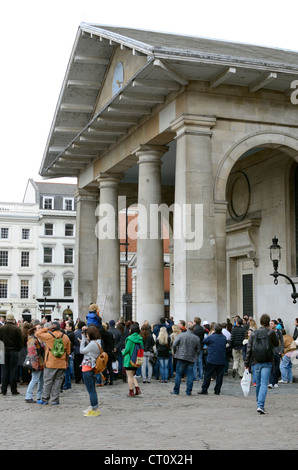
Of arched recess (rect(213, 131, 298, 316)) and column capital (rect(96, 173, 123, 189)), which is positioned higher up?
column capital (rect(96, 173, 123, 189))

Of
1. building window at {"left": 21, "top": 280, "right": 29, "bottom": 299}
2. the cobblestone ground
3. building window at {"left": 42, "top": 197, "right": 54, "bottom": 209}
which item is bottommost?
the cobblestone ground

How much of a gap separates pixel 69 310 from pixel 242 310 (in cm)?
4857

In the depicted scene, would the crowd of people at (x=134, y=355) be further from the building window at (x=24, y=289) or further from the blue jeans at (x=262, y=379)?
the building window at (x=24, y=289)

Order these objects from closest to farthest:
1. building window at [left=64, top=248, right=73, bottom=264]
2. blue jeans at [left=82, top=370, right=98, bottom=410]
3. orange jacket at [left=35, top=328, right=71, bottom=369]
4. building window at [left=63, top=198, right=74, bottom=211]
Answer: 1. blue jeans at [left=82, top=370, right=98, bottom=410]
2. orange jacket at [left=35, top=328, right=71, bottom=369]
3. building window at [left=64, top=248, right=73, bottom=264]
4. building window at [left=63, top=198, right=74, bottom=211]

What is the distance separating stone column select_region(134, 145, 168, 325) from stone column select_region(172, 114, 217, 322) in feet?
9.13

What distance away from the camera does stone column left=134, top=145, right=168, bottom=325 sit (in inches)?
886

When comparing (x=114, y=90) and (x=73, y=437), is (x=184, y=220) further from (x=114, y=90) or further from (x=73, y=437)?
(x=73, y=437)

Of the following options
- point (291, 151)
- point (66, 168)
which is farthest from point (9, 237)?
point (291, 151)

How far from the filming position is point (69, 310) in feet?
245

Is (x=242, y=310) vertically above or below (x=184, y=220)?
below

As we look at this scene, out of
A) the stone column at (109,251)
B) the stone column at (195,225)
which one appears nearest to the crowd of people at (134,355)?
the stone column at (195,225)

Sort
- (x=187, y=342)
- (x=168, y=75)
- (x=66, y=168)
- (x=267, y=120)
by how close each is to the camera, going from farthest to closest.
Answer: (x=66, y=168)
(x=267, y=120)
(x=168, y=75)
(x=187, y=342)

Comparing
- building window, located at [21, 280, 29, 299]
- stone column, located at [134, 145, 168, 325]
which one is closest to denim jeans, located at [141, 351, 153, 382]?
stone column, located at [134, 145, 168, 325]

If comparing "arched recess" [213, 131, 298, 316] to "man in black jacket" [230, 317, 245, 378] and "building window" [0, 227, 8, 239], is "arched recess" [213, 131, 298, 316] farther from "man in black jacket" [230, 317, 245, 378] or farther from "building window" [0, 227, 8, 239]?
"building window" [0, 227, 8, 239]
